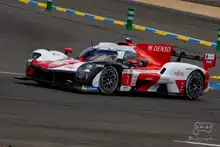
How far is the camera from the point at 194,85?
14984mm

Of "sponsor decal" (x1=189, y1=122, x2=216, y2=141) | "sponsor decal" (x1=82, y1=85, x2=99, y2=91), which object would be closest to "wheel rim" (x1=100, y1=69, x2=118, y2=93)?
"sponsor decal" (x1=82, y1=85, x2=99, y2=91)

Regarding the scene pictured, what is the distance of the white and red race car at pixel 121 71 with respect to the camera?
1368cm

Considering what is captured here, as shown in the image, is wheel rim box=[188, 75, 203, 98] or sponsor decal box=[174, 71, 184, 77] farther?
wheel rim box=[188, 75, 203, 98]

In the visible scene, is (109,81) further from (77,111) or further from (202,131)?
(202,131)

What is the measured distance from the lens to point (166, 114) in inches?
481

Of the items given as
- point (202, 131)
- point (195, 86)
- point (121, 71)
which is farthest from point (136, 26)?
point (202, 131)

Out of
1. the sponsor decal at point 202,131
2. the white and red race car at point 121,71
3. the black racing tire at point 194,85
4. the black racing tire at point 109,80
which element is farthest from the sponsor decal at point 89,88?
the sponsor decal at point 202,131

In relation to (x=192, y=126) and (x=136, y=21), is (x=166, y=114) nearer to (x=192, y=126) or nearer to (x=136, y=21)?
(x=192, y=126)

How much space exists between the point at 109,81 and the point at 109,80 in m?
0.02

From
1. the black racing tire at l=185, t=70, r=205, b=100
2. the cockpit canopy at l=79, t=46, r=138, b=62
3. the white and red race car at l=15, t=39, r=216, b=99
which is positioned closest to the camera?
the white and red race car at l=15, t=39, r=216, b=99

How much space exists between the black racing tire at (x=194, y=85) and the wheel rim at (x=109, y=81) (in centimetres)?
187

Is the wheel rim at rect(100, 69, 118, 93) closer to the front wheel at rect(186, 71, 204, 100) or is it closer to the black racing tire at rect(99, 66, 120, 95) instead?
the black racing tire at rect(99, 66, 120, 95)

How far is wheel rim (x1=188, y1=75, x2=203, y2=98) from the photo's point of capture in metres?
15.0

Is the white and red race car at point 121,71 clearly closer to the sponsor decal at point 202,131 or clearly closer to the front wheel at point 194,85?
the front wheel at point 194,85
